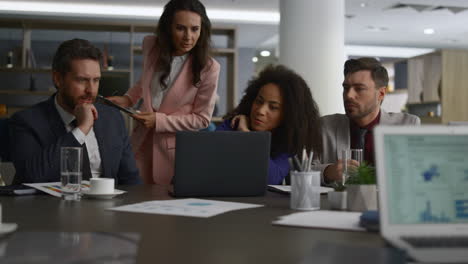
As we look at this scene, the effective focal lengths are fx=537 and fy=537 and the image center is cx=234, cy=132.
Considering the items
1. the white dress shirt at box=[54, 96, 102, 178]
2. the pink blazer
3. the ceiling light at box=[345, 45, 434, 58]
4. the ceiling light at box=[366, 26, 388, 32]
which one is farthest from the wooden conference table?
the ceiling light at box=[345, 45, 434, 58]

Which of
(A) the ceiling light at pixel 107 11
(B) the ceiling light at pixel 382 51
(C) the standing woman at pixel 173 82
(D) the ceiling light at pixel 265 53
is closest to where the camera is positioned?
(C) the standing woman at pixel 173 82

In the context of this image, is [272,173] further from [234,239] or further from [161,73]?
[234,239]

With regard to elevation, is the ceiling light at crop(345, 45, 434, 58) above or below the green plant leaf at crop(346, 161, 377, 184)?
above

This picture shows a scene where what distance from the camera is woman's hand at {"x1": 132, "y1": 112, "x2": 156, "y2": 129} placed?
6.98ft

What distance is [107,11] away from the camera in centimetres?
774

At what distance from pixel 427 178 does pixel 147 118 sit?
1406 millimetres

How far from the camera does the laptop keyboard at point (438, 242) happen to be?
0.79m

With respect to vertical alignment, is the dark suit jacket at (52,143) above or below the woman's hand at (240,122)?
below

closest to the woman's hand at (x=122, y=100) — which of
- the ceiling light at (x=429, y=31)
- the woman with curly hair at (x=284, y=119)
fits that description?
the woman with curly hair at (x=284, y=119)

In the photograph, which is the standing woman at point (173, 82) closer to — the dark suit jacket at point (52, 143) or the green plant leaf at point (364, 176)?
the dark suit jacket at point (52, 143)

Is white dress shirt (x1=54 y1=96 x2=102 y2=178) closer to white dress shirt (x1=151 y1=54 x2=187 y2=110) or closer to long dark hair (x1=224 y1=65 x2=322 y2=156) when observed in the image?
white dress shirt (x1=151 y1=54 x2=187 y2=110)

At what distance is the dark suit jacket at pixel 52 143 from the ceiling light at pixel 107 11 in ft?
19.1

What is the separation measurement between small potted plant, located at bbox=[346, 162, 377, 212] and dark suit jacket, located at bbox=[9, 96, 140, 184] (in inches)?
38.2

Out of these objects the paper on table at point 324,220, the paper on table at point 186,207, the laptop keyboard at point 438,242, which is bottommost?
the paper on table at point 324,220
